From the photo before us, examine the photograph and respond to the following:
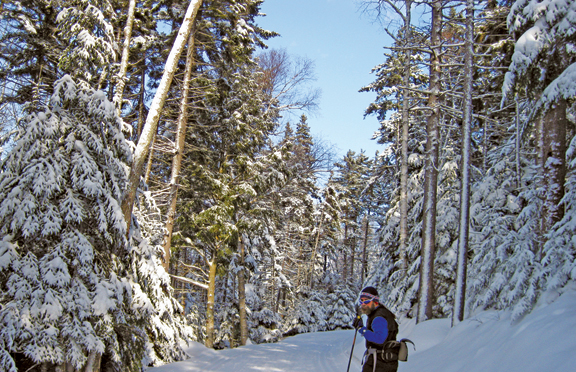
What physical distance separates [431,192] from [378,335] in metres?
8.65

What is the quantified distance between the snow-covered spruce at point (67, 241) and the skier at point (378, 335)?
4127 millimetres

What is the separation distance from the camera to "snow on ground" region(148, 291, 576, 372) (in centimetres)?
475

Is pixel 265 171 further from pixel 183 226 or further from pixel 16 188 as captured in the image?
pixel 16 188

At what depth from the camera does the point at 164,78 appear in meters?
8.60

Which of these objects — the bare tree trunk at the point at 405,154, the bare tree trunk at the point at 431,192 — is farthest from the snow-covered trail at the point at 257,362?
the bare tree trunk at the point at 405,154

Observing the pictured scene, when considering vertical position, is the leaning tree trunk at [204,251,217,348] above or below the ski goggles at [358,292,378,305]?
below

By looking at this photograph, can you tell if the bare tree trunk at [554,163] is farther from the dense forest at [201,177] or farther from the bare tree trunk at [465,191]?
the bare tree trunk at [465,191]

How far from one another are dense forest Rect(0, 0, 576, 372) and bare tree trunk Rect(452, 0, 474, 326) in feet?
0.17

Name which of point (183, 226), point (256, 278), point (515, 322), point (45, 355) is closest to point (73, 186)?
point (45, 355)

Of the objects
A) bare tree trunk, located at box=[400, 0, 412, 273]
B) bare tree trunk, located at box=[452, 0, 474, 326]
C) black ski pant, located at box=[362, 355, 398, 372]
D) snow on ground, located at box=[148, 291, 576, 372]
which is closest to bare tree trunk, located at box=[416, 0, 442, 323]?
snow on ground, located at box=[148, 291, 576, 372]

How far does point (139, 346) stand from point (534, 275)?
7580 mm

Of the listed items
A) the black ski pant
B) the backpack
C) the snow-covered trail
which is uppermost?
the backpack

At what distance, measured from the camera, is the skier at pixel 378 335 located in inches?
198

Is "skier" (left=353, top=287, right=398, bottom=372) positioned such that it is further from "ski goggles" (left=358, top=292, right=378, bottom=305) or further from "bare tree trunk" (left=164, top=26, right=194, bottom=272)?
"bare tree trunk" (left=164, top=26, right=194, bottom=272)
